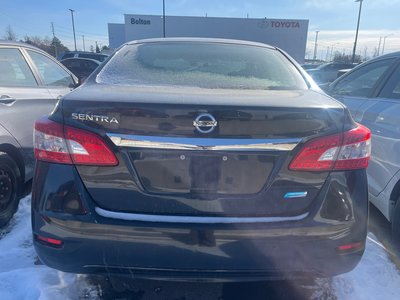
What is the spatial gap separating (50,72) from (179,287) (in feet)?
10.1

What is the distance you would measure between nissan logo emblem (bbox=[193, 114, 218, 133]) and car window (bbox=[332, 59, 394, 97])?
267cm

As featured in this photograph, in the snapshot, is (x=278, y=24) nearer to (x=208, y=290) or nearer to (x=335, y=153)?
(x=208, y=290)

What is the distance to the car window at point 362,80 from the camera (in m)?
3.69

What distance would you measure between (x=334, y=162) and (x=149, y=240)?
1000 mm

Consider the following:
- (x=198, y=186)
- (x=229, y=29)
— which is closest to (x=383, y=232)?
(x=198, y=186)

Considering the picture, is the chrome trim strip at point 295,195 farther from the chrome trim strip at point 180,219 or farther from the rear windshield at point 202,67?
the rear windshield at point 202,67

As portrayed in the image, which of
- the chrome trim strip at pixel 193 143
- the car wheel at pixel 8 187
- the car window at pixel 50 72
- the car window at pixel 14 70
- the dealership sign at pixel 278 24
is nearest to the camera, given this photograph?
the chrome trim strip at pixel 193 143

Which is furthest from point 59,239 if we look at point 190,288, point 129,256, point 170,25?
point 170,25

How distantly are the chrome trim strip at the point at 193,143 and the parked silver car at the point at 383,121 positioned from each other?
65.7 inches

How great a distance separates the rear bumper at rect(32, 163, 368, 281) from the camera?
5.69 feet

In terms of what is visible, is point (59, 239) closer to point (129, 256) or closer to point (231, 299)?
point (129, 256)

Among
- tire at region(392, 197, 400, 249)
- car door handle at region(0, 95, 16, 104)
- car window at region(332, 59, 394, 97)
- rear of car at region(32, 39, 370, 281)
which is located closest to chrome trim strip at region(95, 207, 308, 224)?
rear of car at region(32, 39, 370, 281)

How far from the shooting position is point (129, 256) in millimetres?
1770

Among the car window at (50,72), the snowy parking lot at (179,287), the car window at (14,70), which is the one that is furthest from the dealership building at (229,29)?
the snowy parking lot at (179,287)
